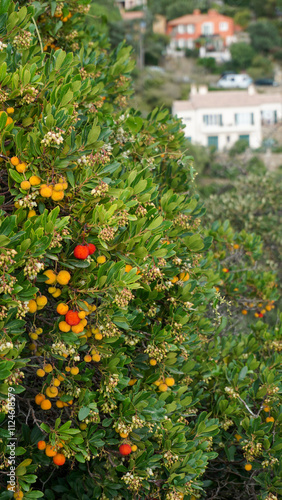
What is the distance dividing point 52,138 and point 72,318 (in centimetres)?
Result: 92

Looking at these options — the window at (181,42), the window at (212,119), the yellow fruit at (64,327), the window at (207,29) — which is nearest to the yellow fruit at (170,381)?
the yellow fruit at (64,327)

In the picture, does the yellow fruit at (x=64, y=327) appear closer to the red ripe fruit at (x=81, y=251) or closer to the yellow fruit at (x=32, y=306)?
the yellow fruit at (x=32, y=306)

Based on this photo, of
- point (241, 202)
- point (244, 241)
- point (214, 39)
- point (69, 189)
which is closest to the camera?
point (69, 189)

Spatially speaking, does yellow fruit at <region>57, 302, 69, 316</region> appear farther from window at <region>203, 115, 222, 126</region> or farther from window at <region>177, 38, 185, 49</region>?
window at <region>177, 38, 185, 49</region>

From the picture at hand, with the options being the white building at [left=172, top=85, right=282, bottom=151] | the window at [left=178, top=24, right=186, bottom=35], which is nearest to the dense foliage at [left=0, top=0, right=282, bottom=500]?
the white building at [left=172, top=85, right=282, bottom=151]

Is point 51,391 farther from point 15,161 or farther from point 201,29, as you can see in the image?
point 201,29

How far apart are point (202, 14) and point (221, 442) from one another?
82710mm

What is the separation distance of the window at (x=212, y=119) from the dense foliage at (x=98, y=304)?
144ft

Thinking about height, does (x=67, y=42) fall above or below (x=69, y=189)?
above

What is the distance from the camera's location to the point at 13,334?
8.54ft

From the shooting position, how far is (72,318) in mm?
2670

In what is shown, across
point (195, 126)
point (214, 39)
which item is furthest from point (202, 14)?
point (195, 126)

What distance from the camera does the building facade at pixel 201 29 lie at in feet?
237

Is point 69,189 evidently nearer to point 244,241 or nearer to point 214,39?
point 244,241
